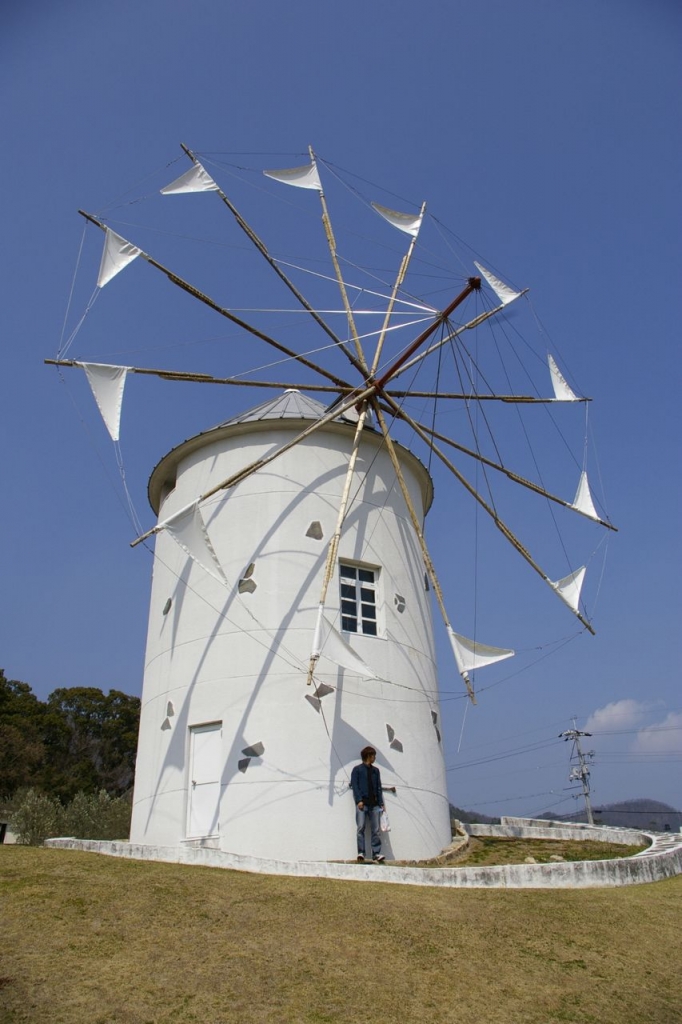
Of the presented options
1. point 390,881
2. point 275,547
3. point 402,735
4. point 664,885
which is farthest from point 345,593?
point 664,885

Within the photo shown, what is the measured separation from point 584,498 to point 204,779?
10208 millimetres

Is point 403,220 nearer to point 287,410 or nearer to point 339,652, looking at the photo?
point 287,410

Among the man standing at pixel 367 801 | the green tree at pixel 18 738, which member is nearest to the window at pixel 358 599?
the man standing at pixel 367 801

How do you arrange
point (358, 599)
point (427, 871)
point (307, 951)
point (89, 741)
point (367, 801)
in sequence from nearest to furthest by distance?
point (307, 951) → point (427, 871) → point (367, 801) → point (358, 599) → point (89, 741)

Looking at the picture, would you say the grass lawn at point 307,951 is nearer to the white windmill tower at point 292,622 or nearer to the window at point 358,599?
the white windmill tower at point 292,622

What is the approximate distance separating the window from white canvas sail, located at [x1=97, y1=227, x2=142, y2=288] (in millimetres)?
6885

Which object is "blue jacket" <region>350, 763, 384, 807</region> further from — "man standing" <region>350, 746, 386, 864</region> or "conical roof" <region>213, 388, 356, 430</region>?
"conical roof" <region>213, 388, 356, 430</region>

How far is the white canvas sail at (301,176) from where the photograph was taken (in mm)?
17688

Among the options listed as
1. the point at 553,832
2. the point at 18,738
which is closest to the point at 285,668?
the point at 553,832

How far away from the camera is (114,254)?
1511 cm

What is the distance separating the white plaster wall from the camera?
12.7 m

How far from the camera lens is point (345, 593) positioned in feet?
48.1

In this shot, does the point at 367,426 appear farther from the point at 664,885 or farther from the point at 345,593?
the point at 664,885

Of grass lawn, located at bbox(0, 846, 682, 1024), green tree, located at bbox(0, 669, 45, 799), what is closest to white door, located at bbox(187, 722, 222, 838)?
grass lawn, located at bbox(0, 846, 682, 1024)
